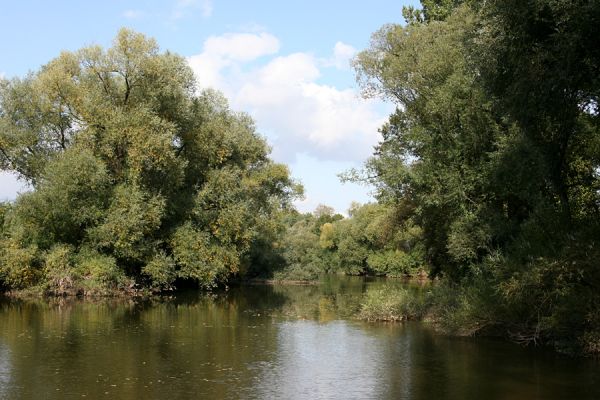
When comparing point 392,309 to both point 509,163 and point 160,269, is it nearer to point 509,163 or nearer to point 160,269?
point 509,163

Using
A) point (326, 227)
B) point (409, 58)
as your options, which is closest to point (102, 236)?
point (409, 58)

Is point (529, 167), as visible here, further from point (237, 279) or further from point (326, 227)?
point (326, 227)

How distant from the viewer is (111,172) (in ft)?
133

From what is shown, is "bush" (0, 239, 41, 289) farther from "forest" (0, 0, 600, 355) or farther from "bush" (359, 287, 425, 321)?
"bush" (359, 287, 425, 321)

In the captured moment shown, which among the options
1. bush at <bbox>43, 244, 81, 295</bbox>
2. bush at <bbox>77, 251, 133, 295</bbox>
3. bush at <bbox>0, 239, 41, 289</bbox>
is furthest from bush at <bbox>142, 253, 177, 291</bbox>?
bush at <bbox>0, 239, 41, 289</bbox>

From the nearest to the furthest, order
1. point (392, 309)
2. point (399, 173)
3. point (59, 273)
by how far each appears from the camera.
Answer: point (392, 309) < point (399, 173) < point (59, 273)

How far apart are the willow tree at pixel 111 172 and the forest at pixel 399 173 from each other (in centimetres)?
13

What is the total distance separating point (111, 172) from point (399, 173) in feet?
69.2

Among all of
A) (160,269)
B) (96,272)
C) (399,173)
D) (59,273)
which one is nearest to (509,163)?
(399,173)

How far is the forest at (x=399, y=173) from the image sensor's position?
18.0 metres

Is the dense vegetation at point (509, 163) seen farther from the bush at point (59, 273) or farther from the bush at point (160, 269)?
the bush at point (59, 273)

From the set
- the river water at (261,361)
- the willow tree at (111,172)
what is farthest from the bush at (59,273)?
the river water at (261,361)

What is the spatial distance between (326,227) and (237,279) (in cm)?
4082

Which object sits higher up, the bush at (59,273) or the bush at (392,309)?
the bush at (59,273)
